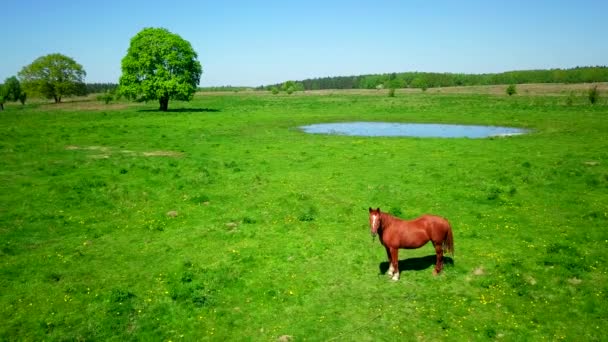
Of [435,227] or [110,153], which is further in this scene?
[110,153]

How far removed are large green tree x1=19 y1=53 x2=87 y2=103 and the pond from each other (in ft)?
262

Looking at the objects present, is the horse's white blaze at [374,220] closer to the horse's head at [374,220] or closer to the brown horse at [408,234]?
the horse's head at [374,220]

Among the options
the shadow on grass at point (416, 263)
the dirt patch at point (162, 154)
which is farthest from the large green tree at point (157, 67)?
the shadow on grass at point (416, 263)

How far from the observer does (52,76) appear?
345ft

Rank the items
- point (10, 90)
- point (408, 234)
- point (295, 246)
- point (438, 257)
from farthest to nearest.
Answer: point (10, 90) → point (295, 246) → point (438, 257) → point (408, 234)

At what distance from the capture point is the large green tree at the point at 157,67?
242 feet

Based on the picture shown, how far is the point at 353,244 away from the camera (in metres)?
18.0

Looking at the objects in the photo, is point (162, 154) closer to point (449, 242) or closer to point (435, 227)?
point (435, 227)

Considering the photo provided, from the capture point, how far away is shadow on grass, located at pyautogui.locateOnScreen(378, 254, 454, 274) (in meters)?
15.6

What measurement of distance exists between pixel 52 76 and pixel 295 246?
112375 millimetres

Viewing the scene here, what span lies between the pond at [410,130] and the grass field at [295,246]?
11.9 metres

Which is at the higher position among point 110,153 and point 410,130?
point 410,130

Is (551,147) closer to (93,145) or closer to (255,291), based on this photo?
(255,291)

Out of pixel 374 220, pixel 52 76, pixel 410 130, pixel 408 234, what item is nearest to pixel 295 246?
pixel 374 220
